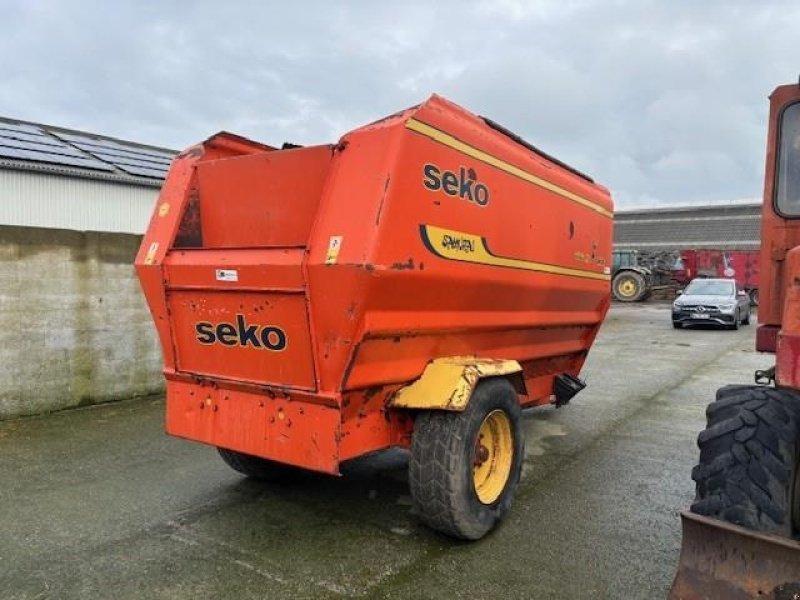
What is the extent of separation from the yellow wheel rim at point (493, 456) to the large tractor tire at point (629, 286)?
79.7 ft

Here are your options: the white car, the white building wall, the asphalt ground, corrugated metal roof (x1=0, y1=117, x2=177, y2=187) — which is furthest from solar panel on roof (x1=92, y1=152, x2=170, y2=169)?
the white car

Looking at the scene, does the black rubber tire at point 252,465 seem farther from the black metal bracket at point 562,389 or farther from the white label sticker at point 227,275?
the black metal bracket at point 562,389

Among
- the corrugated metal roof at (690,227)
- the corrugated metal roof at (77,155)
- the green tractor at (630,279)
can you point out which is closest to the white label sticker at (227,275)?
the corrugated metal roof at (77,155)

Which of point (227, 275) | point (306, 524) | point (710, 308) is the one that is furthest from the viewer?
point (710, 308)

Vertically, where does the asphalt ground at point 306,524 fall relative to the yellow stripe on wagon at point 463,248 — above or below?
below

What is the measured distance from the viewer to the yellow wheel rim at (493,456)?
3.91 meters

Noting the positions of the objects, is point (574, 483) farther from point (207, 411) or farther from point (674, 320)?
point (674, 320)

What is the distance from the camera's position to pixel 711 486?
8.30 feet

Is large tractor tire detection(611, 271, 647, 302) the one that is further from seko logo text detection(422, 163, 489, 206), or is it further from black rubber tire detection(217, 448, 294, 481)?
black rubber tire detection(217, 448, 294, 481)

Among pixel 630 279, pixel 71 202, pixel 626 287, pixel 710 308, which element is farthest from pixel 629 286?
pixel 71 202

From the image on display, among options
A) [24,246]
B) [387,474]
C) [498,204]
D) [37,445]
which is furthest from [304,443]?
[24,246]

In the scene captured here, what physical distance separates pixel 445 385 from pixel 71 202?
7980 millimetres

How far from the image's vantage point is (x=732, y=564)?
7.52 feet

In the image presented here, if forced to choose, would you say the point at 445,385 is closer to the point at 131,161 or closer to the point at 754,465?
the point at 754,465
